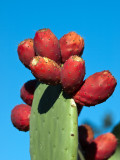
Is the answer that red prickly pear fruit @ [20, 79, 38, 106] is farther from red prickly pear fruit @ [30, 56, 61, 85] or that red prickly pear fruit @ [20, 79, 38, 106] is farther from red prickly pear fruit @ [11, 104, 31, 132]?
red prickly pear fruit @ [30, 56, 61, 85]

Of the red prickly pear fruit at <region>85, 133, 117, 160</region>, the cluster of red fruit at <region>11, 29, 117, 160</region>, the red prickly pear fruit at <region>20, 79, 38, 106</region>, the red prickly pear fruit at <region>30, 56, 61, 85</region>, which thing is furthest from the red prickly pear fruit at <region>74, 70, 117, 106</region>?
the red prickly pear fruit at <region>20, 79, 38, 106</region>

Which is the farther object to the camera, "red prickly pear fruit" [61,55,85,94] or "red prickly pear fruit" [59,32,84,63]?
"red prickly pear fruit" [59,32,84,63]

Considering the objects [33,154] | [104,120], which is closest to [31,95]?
[33,154]

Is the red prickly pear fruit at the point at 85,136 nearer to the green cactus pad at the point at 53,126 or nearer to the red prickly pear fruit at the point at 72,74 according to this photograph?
the green cactus pad at the point at 53,126

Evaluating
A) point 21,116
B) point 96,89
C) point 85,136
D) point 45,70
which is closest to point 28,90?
point 21,116

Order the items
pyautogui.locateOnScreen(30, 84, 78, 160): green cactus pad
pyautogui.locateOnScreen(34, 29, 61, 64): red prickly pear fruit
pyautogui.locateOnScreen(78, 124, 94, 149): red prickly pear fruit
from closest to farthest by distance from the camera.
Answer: pyautogui.locateOnScreen(30, 84, 78, 160): green cactus pad
pyautogui.locateOnScreen(34, 29, 61, 64): red prickly pear fruit
pyautogui.locateOnScreen(78, 124, 94, 149): red prickly pear fruit

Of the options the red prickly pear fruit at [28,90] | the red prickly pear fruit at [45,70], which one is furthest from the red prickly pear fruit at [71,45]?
the red prickly pear fruit at [28,90]

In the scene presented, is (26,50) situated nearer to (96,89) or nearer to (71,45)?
(71,45)

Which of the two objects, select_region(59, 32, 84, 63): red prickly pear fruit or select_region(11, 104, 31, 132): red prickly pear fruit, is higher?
select_region(59, 32, 84, 63): red prickly pear fruit
